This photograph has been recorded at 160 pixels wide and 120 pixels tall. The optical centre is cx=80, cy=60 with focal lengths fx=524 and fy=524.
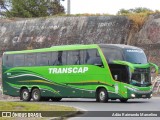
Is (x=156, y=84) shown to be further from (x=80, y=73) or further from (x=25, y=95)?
(x=80, y=73)

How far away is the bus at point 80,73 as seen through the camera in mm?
29844

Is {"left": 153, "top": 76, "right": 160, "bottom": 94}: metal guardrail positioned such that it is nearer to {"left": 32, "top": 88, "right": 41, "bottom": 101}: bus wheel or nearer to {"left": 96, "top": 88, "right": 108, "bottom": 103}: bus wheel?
{"left": 32, "top": 88, "right": 41, "bottom": 101}: bus wheel

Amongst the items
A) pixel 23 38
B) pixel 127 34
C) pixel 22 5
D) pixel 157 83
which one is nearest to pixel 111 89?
pixel 157 83

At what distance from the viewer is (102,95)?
30.6 m

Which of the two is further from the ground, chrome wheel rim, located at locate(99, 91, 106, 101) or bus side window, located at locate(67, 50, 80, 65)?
bus side window, located at locate(67, 50, 80, 65)

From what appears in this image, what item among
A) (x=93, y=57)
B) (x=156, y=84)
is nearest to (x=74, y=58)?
(x=93, y=57)

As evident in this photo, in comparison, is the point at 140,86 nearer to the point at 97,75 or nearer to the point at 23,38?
the point at 97,75

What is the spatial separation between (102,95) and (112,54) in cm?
253

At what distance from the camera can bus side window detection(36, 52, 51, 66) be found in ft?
111

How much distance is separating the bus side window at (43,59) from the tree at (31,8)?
3876cm

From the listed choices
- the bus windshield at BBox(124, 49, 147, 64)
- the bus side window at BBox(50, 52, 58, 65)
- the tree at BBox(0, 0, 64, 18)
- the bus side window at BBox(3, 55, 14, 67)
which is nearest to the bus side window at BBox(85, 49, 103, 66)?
the bus windshield at BBox(124, 49, 147, 64)

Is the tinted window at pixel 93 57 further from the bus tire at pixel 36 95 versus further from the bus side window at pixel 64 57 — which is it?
the bus tire at pixel 36 95

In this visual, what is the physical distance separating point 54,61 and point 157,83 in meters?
11.4

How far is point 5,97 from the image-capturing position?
42.3 m
